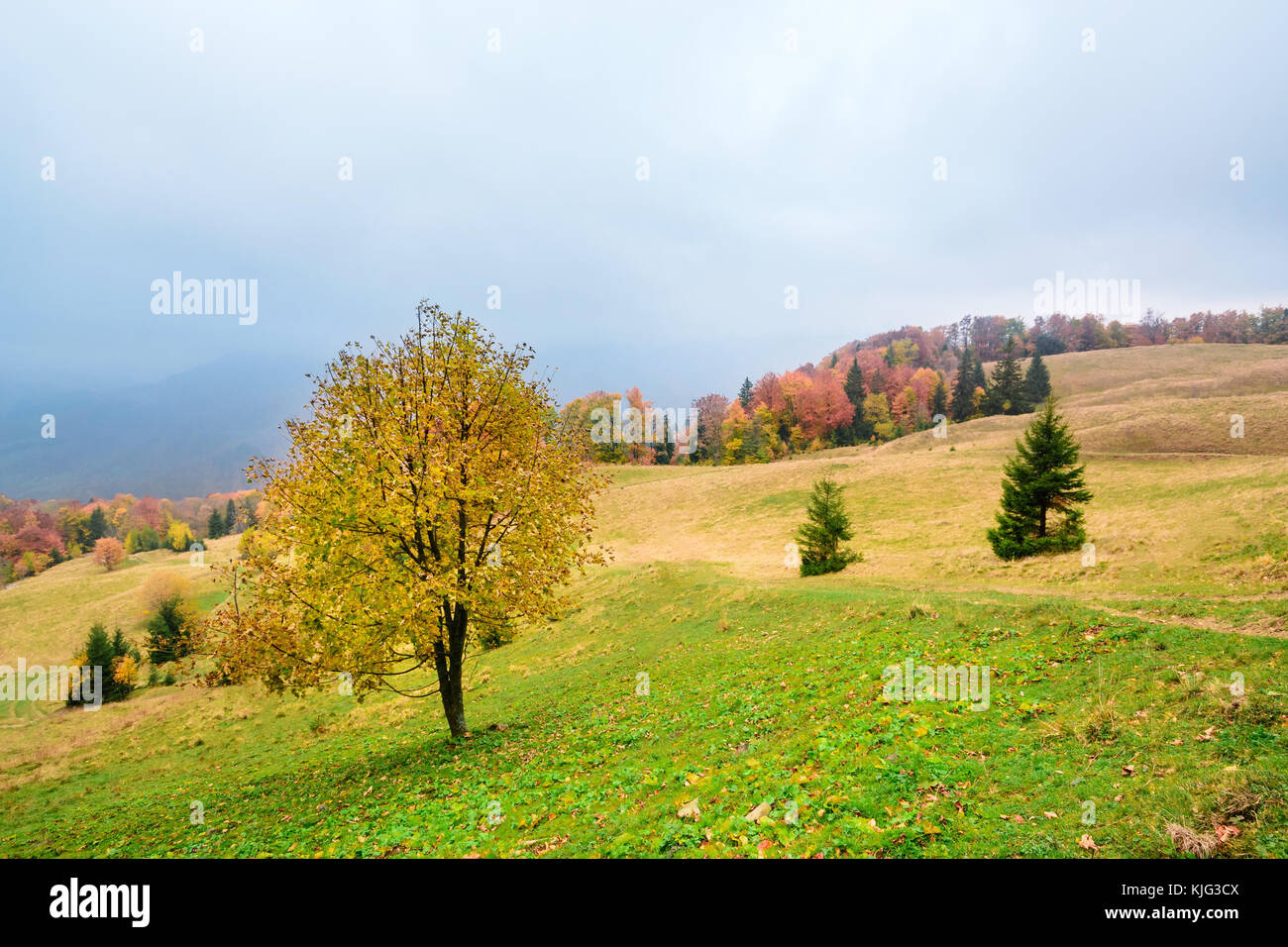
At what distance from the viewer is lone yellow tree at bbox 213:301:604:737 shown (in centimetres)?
1506

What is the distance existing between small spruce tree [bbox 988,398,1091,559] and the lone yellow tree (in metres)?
29.3

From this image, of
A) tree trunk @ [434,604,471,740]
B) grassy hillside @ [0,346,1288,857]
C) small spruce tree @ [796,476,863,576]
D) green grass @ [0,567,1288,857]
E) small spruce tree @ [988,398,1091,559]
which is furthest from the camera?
small spruce tree @ [796,476,863,576]

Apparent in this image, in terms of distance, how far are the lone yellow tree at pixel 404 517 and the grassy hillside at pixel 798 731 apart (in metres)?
4.38

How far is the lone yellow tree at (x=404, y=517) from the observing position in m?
15.1

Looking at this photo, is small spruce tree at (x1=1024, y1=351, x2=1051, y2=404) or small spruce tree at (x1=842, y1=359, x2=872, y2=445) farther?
small spruce tree at (x1=842, y1=359, x2=872, y2=445)

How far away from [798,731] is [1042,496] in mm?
29335

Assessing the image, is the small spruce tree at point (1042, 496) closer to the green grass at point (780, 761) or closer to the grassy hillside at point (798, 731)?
the grassy hillside at point (798, 731)

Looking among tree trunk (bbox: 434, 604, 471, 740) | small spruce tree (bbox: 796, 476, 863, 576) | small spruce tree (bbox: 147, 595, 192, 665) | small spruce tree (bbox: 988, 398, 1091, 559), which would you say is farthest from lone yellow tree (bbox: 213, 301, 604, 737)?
small spruce tree (bbox: 147, 595, 192, 665)

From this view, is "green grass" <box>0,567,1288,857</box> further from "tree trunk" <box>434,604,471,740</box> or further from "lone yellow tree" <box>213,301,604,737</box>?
"lone yellow tree" <box>213,301,604,737</box>

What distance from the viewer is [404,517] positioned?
14383mm

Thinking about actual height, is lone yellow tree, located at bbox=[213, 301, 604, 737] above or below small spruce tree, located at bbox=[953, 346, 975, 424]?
below

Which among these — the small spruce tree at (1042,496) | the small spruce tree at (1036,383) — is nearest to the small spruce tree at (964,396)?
the small spruce tree at (1036,383)
